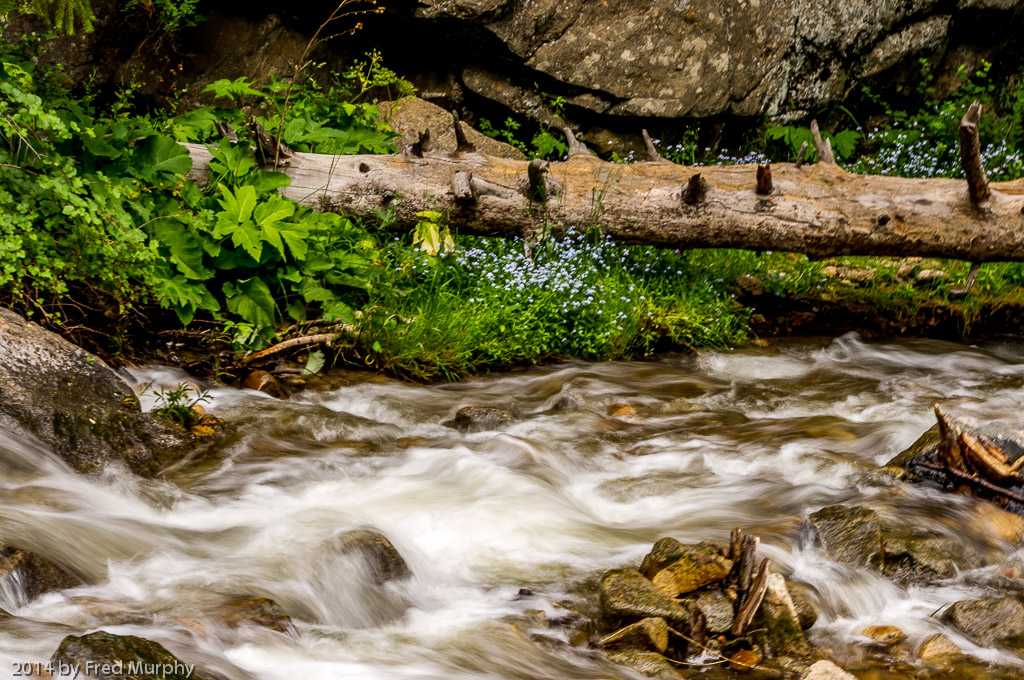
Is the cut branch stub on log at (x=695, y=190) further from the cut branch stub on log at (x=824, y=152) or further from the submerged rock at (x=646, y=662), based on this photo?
the submerged rock at (x=646, y=662)

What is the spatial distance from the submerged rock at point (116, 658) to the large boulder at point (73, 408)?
171cm


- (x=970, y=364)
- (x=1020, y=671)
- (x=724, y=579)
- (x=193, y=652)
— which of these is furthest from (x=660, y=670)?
(x=970, y=364)

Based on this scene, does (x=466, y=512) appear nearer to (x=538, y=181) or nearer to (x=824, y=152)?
(x=538, y=181)

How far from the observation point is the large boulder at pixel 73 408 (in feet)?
12.7

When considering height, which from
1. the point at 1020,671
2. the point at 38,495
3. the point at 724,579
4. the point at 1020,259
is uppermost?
the point at 1020,259

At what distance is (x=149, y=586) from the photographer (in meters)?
3.15

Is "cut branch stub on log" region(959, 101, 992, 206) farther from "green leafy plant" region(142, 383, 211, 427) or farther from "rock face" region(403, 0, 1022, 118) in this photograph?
"green leafy plant" region(142, 383, 211, 427)

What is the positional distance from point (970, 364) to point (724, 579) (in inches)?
163

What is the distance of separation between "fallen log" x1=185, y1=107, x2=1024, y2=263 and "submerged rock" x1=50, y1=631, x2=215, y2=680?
166 inches

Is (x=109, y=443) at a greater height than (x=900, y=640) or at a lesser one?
greater

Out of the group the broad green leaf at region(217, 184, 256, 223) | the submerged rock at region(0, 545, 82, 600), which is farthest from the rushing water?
the broad green leaf at region(217, 184, 256, 223)

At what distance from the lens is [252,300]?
5301 millimetres

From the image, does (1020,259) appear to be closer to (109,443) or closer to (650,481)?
(650,481)

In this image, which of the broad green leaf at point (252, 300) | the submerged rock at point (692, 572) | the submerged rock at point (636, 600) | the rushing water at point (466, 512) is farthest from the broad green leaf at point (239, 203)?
the submerged rock at point (692, 572)
